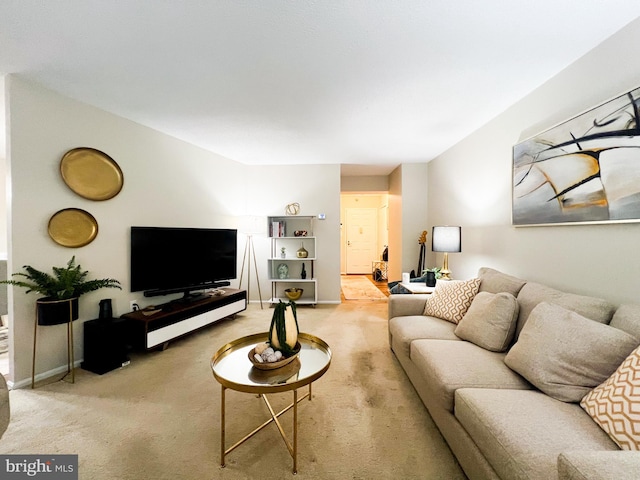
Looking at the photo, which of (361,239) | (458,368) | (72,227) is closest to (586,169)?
(458,368)

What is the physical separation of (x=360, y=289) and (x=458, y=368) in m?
4.32

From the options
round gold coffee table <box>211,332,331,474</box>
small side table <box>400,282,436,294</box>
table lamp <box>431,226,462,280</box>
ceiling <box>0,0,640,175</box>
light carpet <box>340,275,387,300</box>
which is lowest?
light carpet <box>340,275,387,300</box>

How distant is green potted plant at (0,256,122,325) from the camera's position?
78.4 inches

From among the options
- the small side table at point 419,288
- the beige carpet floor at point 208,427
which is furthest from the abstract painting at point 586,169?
the beige carpet floor at point 208,427

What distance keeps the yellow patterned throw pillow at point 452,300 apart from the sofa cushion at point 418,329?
0.23 ft

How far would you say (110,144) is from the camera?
Result: 8.54 feet

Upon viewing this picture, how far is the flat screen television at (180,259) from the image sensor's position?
9.11 ft

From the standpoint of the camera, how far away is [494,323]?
1.71m

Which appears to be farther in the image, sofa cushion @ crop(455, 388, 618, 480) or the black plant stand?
the black plant stand

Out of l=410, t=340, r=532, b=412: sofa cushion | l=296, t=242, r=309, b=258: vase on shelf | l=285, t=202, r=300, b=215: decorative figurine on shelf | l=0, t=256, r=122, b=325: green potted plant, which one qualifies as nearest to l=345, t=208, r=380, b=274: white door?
l=296, t=242, r=309, b=258: vase on shelf

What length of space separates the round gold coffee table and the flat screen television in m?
1.62

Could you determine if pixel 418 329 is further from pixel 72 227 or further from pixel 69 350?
pixel 72 227

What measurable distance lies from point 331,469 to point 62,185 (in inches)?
119

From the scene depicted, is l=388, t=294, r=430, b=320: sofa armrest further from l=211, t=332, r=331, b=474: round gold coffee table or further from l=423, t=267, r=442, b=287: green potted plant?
l=211, t=332, r=331, b=474: round gold coffee table
